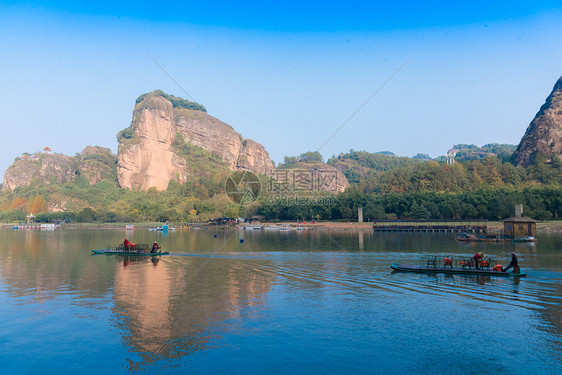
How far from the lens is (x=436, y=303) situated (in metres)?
22.9

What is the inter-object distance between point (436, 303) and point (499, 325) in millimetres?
4262

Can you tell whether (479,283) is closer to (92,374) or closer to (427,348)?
(427,348)

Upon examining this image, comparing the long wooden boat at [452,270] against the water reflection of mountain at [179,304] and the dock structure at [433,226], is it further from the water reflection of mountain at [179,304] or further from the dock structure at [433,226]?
the dock structure at [433,226]

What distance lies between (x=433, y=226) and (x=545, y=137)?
82.5 metres

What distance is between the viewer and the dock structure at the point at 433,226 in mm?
87981

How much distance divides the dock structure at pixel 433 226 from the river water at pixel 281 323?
191 ft

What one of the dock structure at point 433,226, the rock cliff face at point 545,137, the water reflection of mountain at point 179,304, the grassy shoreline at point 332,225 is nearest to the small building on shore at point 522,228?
the dock structure at point 433,226

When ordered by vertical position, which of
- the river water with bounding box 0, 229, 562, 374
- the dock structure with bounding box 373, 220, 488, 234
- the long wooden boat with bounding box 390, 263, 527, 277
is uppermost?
the dock structure with bounding box 373, 220, 488, 234

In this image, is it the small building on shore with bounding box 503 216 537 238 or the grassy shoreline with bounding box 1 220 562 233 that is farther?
the grassy shoreline with bounding box 1 220 562 233

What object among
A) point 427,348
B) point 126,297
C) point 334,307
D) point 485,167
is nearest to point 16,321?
point 126,297

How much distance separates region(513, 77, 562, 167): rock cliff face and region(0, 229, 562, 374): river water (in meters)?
132

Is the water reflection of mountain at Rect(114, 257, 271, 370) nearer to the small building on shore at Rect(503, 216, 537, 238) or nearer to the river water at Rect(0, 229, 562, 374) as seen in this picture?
A: the river water at Rect(0, 229, 562, 374)

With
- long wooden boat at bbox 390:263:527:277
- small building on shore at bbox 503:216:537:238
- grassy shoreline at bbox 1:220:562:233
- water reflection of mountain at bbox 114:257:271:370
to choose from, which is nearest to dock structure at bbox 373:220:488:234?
grassy shoreline at bbox 1:220:562:233

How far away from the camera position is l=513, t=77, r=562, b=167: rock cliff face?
142125 mm
